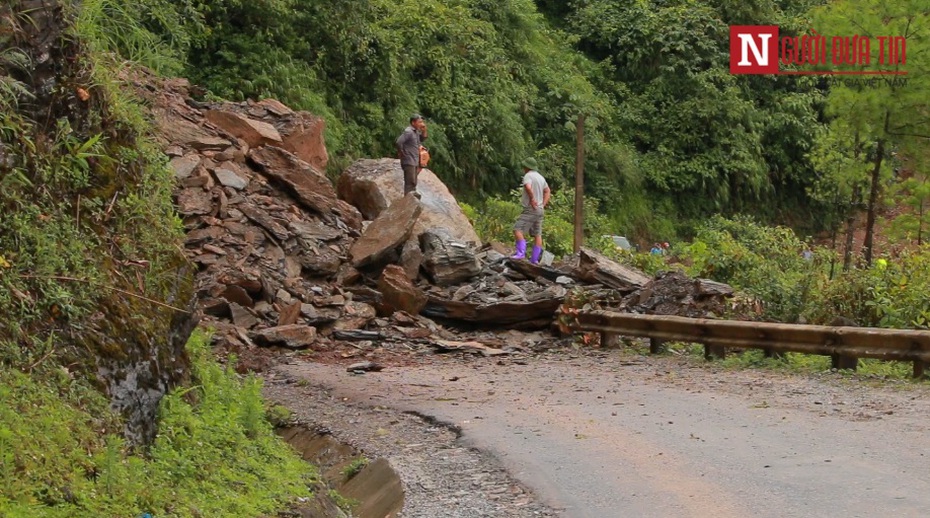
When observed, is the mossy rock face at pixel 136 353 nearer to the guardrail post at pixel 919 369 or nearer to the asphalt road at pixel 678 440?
the asphalt road at pixel 678 440

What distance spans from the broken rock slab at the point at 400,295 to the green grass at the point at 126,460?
9.09 meters

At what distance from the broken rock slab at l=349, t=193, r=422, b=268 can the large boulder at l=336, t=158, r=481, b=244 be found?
1908 mm

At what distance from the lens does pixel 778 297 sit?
56.2ft

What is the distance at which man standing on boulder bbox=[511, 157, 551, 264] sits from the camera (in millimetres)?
20141

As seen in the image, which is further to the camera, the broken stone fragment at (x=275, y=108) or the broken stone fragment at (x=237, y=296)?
the broken stone fragment at (x=275, y=108)

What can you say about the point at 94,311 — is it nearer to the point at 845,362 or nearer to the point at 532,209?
the point at 845,362

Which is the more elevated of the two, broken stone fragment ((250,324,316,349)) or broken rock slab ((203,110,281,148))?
broken rock slab ((203,110,281,148))

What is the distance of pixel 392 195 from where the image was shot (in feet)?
71.6

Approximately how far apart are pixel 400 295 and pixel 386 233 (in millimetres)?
1559

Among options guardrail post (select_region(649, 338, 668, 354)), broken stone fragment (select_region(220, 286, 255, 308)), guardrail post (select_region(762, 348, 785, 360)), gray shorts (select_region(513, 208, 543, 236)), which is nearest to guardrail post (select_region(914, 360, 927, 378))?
guardrail post (select_region(762, 348, 785, 360))

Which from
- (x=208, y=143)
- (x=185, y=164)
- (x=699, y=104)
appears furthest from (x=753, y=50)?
(x=185, y=164)

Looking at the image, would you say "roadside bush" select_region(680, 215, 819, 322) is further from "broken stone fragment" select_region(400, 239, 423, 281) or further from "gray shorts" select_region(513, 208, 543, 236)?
"broken stone fragment" select_region(400, 239, 423, 281)

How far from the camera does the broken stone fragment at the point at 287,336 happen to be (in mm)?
15438

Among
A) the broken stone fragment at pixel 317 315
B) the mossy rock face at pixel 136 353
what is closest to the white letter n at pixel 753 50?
the broken stone fragment at pixel 317 315
